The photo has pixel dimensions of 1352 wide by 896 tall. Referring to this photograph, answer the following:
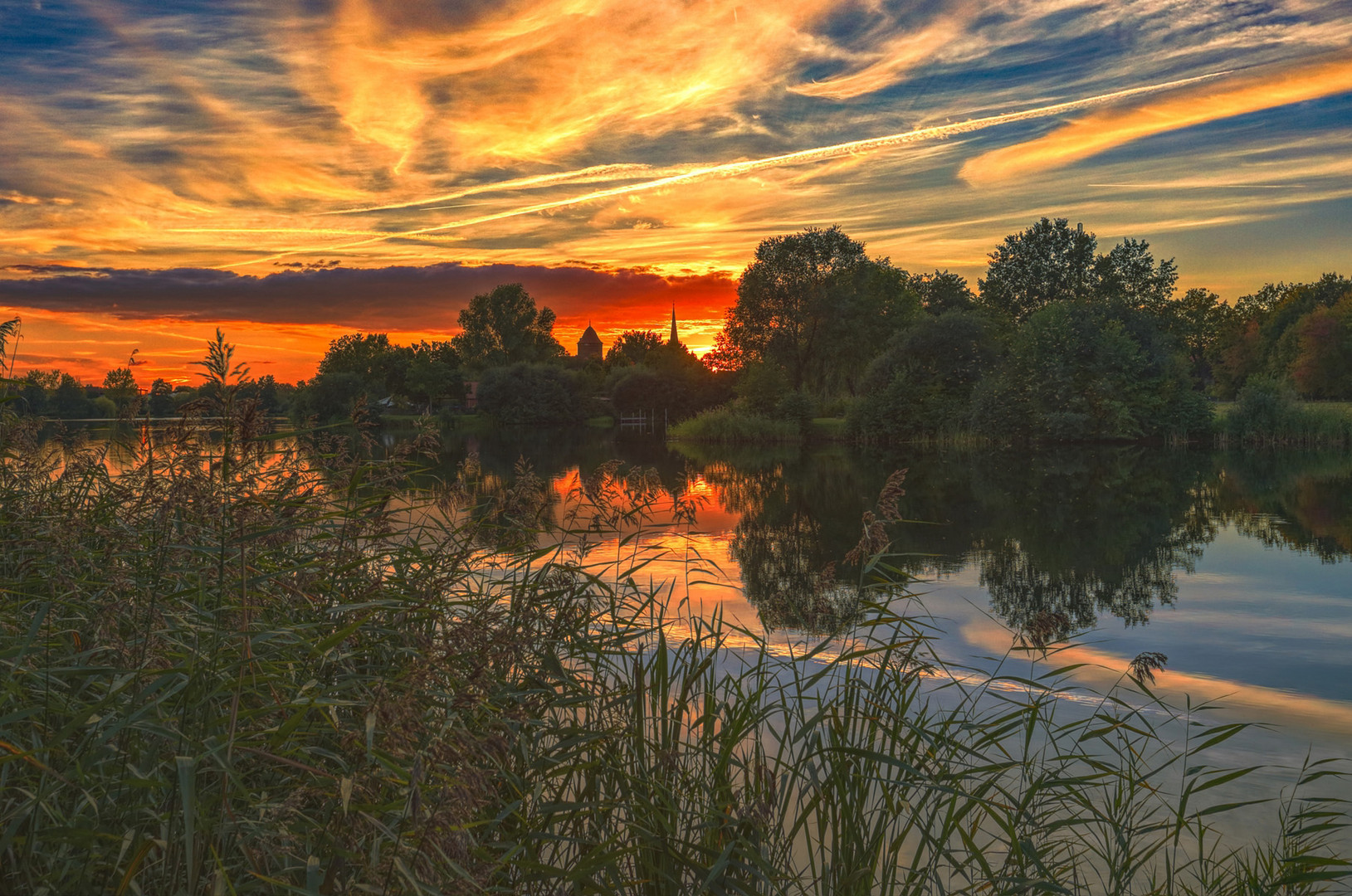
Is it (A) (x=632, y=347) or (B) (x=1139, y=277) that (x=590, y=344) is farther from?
(B) (x=1139, y=277)

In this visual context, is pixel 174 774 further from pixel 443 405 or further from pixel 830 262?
pixel 443 405

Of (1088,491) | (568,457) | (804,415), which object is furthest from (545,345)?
(1088,491)

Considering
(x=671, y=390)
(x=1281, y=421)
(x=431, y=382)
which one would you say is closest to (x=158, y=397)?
(x=1281, y=421)

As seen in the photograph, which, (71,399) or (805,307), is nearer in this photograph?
(71,399)

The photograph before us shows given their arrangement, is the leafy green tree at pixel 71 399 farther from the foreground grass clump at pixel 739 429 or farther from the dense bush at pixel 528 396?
the dense bush at pixel 528 396

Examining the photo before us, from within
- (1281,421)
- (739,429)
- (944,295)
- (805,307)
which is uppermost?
(944,295)

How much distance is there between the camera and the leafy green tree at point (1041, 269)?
6022cm

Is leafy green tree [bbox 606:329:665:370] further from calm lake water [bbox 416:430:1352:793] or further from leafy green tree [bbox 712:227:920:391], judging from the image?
calm lake water [bbox 416:430:1352:793]

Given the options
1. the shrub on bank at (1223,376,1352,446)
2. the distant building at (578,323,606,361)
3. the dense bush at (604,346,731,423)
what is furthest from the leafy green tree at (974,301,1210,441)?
the distant building at (578,323,606,361)

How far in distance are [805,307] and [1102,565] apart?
142 feet

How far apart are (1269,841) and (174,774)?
501 centimetres

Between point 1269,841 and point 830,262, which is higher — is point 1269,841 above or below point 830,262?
below

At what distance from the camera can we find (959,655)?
7.93 m

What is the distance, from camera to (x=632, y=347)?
4250 inches
